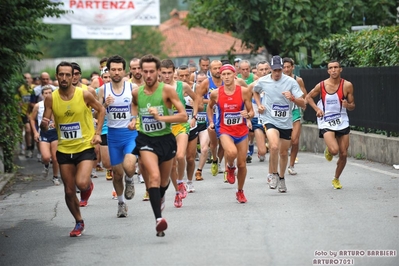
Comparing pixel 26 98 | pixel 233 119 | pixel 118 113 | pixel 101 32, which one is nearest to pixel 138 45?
pixel 101 32

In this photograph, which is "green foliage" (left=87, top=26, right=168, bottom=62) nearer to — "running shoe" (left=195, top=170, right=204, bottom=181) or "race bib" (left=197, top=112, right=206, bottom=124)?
"race bib" (left=197, top=112, right=206, bottom=124)

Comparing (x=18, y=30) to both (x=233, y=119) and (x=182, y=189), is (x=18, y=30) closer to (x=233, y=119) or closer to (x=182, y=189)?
(x=182, y=189)

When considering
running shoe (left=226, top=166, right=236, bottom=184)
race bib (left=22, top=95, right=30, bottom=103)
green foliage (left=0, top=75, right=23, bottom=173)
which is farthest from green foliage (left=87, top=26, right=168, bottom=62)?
running shoe (left=226, top=166, right=236, bottom=184)

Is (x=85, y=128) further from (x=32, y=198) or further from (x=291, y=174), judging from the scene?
(x=291, y=174)

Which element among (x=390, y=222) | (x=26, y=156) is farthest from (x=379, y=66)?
(x=26, y=156)

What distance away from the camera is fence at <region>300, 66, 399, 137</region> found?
1795 centimetres

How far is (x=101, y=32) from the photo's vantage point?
114ft

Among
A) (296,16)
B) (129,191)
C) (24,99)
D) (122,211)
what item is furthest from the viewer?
(296,16)

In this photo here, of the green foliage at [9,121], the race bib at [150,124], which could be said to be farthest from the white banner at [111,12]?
the race bib at [150,124]

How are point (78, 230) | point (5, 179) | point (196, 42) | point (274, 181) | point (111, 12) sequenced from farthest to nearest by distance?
point (196, 42) < point (111, 12) < point (5, 179) < point (274, 181) < point (78, 230)

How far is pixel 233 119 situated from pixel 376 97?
6255 millimetres

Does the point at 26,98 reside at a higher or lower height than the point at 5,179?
higher

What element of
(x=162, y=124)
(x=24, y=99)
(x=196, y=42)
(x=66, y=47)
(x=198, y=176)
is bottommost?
(x=198, y=176)

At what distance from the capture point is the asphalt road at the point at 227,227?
9398 millimetres
